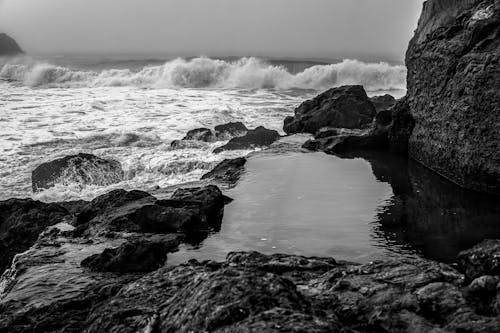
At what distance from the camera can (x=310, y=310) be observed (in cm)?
421

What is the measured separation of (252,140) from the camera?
18.2 m

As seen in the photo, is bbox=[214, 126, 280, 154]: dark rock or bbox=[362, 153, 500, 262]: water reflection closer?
bbox=[362, 153, 500, 262]: water reflection

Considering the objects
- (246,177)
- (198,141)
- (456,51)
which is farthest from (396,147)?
(198,141)

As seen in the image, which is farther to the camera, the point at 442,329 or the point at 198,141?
the point at 198,141

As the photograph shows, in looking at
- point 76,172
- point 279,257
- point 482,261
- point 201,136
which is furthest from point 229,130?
point 482,261

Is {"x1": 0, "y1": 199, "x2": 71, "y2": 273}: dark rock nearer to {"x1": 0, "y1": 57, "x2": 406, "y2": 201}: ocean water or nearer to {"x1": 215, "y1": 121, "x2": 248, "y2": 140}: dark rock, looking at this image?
{"x1": 0, "y1": 57, "x2": 406, "y2": 201}: ocean water

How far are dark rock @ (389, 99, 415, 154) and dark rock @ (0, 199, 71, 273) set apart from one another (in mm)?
9167

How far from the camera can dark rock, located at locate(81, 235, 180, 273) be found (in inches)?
277

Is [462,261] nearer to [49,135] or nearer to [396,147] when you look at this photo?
[396,147]

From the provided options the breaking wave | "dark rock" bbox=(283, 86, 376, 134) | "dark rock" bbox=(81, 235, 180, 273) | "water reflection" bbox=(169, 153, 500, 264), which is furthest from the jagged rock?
the breaking wave

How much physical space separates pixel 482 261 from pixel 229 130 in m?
16.1

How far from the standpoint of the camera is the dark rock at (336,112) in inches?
771

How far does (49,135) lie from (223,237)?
47.5ft

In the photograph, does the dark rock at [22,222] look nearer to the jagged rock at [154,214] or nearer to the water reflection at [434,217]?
the jagged rock at [154,214]
